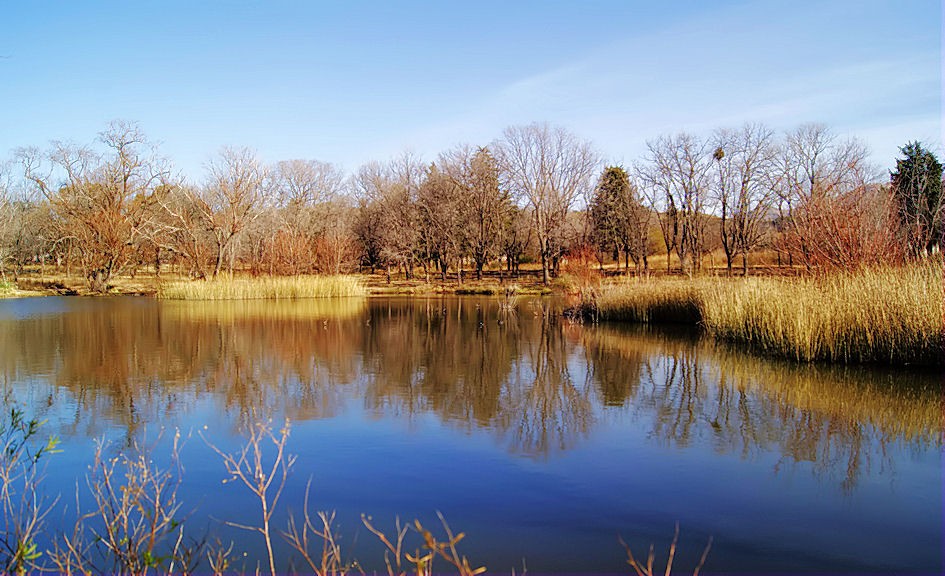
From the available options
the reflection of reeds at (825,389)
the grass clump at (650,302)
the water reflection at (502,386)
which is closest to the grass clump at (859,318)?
the reflection of reeds at (825,389)

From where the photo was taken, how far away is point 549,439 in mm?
5926

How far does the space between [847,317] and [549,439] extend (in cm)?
570

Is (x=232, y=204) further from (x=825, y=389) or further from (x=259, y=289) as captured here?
(x=825, y=389)

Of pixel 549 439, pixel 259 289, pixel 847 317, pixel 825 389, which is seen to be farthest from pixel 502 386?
pixel 259 289

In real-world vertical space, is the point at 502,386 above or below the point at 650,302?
below

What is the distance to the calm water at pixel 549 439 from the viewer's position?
3879 millimetres

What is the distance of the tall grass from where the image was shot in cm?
2511

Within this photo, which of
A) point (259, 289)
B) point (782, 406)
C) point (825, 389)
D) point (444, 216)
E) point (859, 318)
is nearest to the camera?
point (782, 406)

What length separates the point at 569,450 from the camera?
558 centimetres

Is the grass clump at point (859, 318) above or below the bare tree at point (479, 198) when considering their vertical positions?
below

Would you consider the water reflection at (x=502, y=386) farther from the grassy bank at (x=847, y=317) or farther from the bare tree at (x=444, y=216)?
the bare tree at (x=444, y=216)

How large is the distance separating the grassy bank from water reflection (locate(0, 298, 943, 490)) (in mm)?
536

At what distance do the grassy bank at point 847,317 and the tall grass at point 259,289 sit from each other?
A: 17.3 m

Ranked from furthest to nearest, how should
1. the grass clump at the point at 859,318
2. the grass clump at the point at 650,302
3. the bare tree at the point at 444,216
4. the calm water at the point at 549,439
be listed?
the bare tree at the point at 444,216 → the grass clump at the point at 650,302 → the grass clump at the point at 859,318 → the calm water at the point at 549,439
